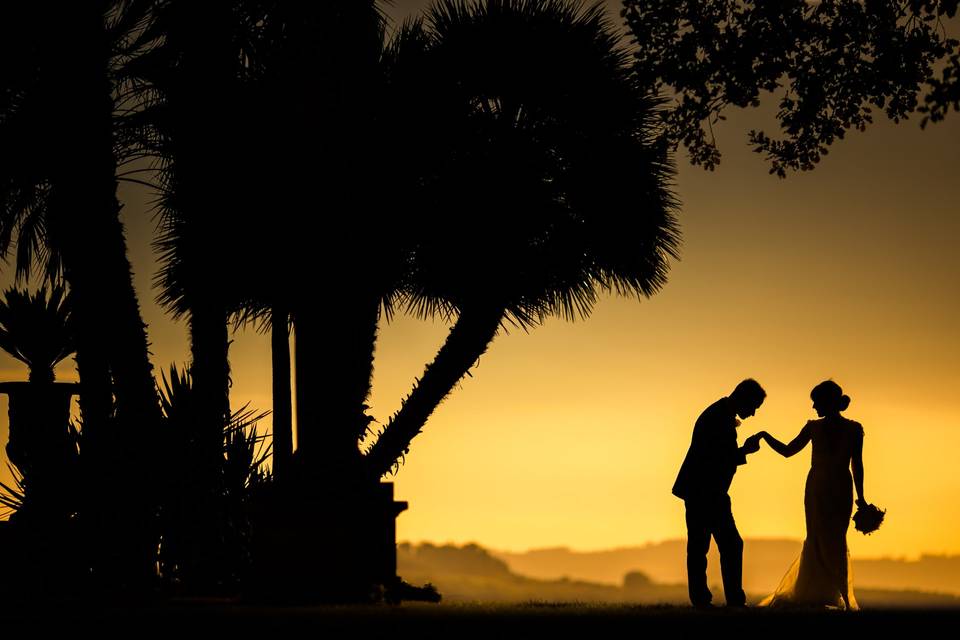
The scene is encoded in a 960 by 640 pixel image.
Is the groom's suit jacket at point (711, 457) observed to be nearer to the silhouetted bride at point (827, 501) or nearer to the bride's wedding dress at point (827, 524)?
the silhouetted bride at point (827, 501)

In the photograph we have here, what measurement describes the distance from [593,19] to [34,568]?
12.3 metres

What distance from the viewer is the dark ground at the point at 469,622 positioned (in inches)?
279

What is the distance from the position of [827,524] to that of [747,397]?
6.39 ft

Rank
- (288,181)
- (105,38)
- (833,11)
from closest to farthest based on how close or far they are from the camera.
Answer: (833,11) → (105,38) → (288,181)

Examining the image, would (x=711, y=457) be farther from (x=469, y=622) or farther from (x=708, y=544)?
(x=469, y=622)

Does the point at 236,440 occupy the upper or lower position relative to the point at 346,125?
lower

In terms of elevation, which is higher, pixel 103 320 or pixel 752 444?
pixel 103 320

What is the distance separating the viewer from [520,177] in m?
18.9

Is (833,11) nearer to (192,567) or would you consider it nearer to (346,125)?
(346,125)

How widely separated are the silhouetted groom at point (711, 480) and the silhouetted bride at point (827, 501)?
96 centimetres

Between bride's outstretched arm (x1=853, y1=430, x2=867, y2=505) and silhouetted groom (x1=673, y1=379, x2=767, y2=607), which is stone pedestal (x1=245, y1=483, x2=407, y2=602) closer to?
silhouetted groom (x1=673, y1=379, x2=767, y2=607)

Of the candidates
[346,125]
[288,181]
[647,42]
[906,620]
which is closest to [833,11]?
[647,42]

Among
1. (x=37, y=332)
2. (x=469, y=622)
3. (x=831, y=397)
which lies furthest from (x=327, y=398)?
(x=37, y=332)

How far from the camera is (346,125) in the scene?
39.2 feet
